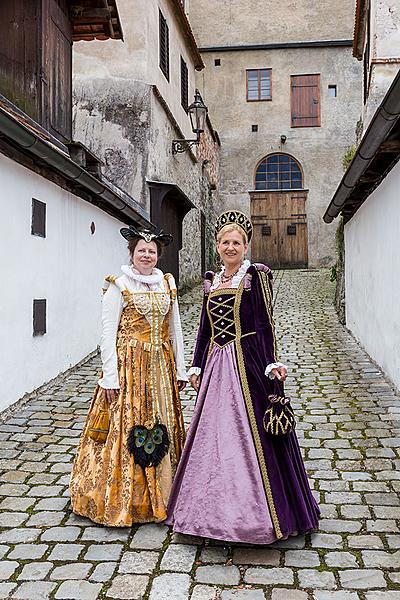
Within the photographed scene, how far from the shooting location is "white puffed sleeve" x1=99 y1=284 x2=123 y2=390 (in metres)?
3.41

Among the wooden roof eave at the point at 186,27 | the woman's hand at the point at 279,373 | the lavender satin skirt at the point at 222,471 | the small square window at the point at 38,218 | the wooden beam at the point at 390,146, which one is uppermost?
the wooden roof eave at the point at 186,27

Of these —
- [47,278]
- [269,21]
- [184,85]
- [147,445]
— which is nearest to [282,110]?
[269,21]

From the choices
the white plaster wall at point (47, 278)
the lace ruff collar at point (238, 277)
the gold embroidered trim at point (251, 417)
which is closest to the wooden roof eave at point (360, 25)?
the white plaster wall at point (47, 278)

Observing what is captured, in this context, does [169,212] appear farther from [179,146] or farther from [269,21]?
[269,21]

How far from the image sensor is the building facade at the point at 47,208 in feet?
19.0

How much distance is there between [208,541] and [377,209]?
5.46 m

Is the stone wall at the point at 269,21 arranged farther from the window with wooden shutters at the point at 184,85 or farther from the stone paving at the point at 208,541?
the stone paving at the point at 208,541

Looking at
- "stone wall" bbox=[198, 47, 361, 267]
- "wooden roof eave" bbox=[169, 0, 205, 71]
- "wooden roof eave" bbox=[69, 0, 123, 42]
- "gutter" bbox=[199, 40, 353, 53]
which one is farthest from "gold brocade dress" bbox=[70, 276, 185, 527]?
"gutter" bbox=[199, 40, 353, 53]

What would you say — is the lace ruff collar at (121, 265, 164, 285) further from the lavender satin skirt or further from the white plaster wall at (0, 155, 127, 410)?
the white plaster wall at (0, 155, 127, 410)

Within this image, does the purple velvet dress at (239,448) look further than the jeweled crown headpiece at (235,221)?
No

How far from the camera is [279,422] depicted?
306 cm

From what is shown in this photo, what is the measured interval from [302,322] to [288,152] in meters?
11.4

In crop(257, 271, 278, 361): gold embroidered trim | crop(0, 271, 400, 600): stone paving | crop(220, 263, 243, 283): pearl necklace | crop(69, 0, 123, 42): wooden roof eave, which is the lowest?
crop(0, 271, 400, 600): stone paving

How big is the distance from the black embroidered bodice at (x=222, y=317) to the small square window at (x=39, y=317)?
3609 millimetres
